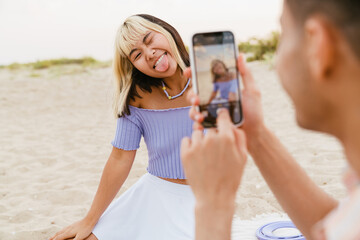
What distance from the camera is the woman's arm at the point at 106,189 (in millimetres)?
2381

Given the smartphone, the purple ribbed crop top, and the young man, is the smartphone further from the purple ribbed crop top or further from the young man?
the purple ribbed crop top

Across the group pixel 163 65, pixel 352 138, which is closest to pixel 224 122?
pixel 352 138

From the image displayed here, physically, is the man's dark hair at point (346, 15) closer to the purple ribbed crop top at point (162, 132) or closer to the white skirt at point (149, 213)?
the purple ribbed crop top at point (162, 132)

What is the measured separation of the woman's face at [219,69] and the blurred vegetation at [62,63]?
46.1ft

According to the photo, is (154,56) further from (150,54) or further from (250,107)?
(250,107)

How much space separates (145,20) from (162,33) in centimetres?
12

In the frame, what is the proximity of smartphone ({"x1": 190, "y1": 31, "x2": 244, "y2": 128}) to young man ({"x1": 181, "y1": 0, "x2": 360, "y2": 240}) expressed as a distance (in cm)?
4

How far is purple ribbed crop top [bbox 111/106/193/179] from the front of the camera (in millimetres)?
2363

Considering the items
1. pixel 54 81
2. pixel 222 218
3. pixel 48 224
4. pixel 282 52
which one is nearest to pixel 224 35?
pixel 282 52

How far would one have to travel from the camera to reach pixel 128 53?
2.35 m

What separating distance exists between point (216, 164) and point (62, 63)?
16.0 metres

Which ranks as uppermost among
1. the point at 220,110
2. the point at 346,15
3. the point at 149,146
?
the point at 346,15

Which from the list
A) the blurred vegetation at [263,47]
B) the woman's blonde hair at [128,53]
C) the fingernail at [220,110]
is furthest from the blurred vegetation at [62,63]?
the fingernail at [220,110]

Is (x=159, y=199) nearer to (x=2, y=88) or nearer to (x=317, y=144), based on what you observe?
(x=317, y=144)
